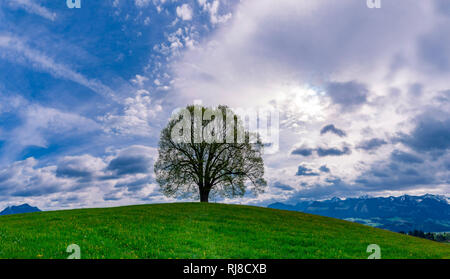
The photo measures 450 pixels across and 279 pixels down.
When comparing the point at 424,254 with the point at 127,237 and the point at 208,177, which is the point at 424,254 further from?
the point at 208,177

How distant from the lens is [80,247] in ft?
44.7

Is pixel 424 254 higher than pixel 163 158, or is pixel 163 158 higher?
pixel 163 158

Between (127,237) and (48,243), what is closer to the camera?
(48,243)

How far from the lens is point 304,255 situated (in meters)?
14.7

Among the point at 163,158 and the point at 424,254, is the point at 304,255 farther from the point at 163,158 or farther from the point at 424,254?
the point at 163,158
